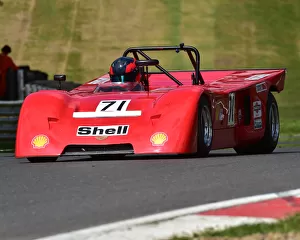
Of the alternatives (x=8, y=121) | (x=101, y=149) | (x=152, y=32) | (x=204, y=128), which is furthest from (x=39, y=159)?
(x=152, y=32)

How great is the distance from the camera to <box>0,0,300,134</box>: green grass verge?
1048 inches

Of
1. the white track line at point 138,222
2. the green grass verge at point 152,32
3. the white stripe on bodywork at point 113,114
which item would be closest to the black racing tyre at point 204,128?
the white stripe on bodywork at point 113,114

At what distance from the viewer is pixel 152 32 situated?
2733 centimetres

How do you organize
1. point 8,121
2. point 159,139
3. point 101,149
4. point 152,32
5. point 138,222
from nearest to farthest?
point 138,222 < point 159,139 < point 101,149 < point 8,121 < point 152,32

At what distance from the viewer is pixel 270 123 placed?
40.0 ft

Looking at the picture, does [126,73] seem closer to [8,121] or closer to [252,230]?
[8,121]

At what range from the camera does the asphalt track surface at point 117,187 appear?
6059mm

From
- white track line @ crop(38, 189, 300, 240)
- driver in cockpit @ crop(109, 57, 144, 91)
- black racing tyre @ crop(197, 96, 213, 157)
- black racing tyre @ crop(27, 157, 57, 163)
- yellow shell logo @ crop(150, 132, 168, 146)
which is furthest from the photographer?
driver in cockpit @ crop(109, 57, 144, 91)

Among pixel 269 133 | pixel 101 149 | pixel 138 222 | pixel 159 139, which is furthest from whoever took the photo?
→ pixel 269 133

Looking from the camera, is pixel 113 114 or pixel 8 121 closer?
pixel 113 114

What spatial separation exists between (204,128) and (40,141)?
161cm

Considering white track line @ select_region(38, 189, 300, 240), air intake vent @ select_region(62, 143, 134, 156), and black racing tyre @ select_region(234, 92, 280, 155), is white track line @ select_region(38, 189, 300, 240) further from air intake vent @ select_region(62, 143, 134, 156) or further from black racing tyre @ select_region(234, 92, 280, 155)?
black racing tyre @ select_region(234, 92, 280, 155)

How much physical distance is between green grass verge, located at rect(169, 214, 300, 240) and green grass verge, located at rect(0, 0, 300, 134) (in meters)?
20.8

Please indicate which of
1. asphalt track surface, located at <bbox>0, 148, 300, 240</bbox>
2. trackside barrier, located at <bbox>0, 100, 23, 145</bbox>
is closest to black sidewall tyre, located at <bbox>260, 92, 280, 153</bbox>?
asphalt track surface, located at <bbox>0, 148, 300, 240</bbox>
